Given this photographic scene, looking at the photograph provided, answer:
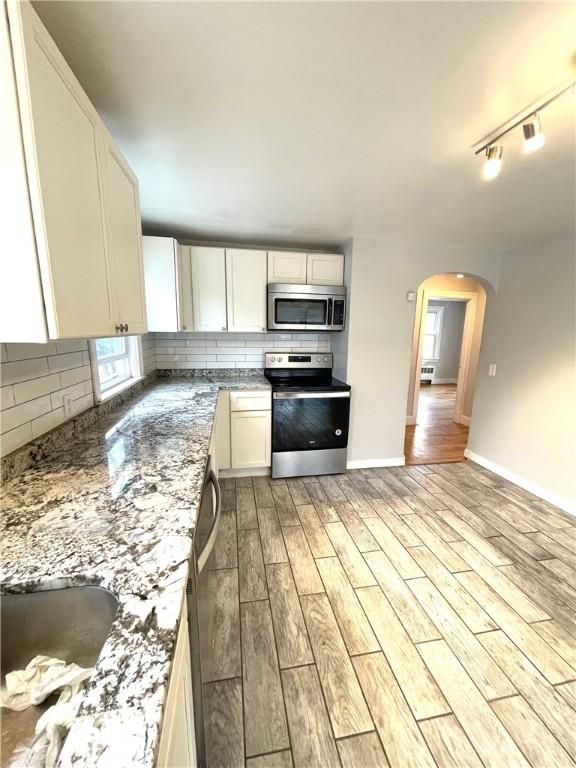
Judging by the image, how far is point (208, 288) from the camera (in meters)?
2.82

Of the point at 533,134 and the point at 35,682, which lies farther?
the point at 533,134

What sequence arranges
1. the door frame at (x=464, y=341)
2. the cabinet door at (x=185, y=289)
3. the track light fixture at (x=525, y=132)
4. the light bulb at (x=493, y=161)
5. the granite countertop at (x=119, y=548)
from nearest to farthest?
the granite countertop at (x=119, y=548) < the track light fixture at (x=525, y=132) < the light bulb at (x=493, y=161) < the cabinet door at (x=185, y=289) < the door frame at (x=464, y=341)

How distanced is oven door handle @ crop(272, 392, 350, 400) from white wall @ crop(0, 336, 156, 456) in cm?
151

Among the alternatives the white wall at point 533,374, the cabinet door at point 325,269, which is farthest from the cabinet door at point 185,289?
the white wall at point 533,374

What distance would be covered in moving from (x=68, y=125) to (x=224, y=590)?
2.12 metres

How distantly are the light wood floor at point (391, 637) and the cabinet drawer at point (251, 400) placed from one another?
87 centimetres

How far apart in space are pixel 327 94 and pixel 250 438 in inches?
95.6

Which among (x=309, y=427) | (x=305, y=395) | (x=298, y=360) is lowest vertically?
(x=309, y=427)

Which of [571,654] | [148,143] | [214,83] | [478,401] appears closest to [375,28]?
[214,83]

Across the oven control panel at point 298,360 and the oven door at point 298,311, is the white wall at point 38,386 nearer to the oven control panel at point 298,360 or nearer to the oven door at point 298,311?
the oven door at point 298,311

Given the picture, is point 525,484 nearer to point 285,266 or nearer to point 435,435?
point 435,435

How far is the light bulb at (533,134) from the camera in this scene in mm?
1113

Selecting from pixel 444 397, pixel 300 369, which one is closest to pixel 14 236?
pixel 300 369

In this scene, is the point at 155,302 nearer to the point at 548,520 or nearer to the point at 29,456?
the point at 29,456
